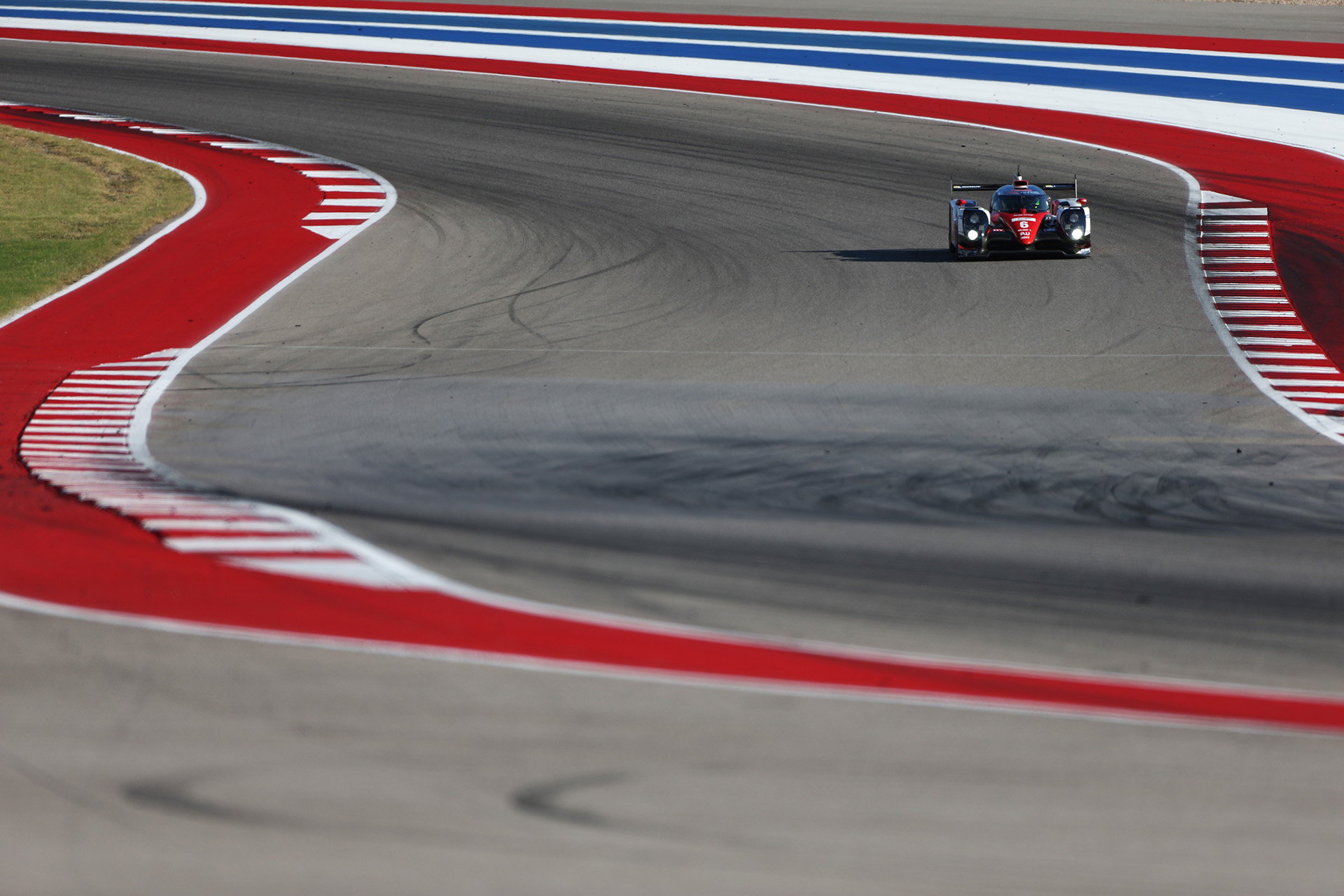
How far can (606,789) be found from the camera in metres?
4.99

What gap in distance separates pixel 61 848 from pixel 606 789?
→ 1.78 meters

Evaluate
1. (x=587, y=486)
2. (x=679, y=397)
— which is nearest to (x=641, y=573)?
(x=587, y=486)

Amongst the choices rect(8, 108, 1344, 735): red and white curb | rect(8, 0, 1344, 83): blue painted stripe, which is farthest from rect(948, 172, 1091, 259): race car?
rect(8, 0, 1344, 83): blue painted stripe

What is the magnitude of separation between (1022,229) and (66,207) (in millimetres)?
12406

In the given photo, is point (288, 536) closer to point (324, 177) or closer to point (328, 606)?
point (328, 606)

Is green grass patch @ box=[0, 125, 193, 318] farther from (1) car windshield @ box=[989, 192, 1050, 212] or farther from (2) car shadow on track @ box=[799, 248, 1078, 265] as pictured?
(1) car windshield @ box=[989, 192, 1050, 212]

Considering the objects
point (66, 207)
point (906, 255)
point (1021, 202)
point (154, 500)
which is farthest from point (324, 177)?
point (154, 500)

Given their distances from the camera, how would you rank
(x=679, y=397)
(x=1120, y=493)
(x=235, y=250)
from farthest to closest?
(x=235, y=250)
(x=679, y=397)
(x=1120, y=493)

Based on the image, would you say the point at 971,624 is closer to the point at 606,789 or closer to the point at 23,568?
the point at 606,789

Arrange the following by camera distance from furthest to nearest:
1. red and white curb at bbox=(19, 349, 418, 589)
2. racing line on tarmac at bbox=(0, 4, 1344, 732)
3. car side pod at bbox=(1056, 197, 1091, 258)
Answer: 1. car side pod at bbox=(1056, 197, 1091, 258)
2. red and white curb at bbox=(19, 349, 418, 589)
3. racing line on tarmac at bbox=(0, 4, 1344, 732)

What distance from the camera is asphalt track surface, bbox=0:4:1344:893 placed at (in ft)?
15.3

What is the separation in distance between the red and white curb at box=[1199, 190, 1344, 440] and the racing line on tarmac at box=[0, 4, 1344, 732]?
0.11ft

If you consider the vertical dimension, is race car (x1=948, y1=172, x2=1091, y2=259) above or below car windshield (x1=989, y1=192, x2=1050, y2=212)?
below

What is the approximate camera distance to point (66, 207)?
62.7 feet
